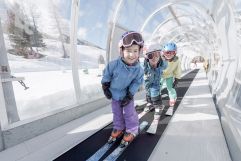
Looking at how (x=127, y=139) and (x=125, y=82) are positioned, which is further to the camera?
(x=125, y=82)

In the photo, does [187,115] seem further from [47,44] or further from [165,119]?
[47,44]

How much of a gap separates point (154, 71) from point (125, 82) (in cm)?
175

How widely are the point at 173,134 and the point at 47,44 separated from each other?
9.93ft

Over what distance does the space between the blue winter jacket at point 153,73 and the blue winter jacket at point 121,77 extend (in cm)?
151

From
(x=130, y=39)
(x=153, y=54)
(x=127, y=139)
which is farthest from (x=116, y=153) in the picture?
(x=153, y=54)

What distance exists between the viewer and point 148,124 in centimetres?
477

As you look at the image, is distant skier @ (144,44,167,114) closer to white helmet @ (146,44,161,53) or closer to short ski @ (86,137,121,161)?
white helmet @ (146,44,161,53)

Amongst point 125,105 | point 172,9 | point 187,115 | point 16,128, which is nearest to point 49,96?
point 16,128

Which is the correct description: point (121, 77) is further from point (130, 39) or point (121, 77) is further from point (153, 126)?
point (153, 126)

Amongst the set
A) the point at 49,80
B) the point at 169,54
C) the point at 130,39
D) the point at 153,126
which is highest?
the point at 130,39

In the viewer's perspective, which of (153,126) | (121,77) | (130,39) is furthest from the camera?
(153,126)

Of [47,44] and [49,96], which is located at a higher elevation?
[47,44]

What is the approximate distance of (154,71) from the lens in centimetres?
545

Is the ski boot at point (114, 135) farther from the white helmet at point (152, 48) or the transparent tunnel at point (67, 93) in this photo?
the white helmet at point (152, 48)
